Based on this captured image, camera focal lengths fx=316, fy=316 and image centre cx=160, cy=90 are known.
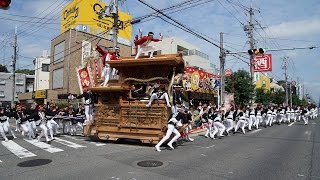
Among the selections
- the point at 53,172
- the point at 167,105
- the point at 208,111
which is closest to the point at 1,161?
the point at 53,172

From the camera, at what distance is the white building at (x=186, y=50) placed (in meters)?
50.8

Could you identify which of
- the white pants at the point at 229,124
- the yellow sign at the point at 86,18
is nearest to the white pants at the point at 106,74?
the white pants at the point at 229,124

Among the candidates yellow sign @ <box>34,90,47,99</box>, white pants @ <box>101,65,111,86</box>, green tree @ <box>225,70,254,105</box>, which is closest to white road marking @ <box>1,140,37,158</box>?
white pants @ <box>101,65,111,86</box>

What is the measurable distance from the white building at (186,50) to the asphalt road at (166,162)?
36.8m

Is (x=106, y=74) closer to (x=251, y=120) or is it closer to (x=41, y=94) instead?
(x=251, y=120)

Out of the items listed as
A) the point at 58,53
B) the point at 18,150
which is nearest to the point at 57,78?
the point at 58,53

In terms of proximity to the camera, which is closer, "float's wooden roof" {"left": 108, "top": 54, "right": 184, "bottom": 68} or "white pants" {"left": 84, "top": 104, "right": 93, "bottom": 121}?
"float's wooden roof" {"left": 108, "top": 54, "right": 184, "bottom": 68}

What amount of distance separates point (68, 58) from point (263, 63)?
24.5 meters

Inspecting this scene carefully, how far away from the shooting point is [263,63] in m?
32.5

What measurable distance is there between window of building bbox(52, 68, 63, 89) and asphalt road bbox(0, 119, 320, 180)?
3171 cm

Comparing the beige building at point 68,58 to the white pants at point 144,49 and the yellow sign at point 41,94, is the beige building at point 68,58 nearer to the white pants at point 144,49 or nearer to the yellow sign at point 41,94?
the yellow sign at point 41,94

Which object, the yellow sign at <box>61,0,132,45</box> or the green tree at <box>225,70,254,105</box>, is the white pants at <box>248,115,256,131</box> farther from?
the yellow sign at <box>61,0,132,45</box>

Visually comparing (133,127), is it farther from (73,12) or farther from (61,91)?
(73,12)

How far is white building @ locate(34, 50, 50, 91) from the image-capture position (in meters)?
58.9
